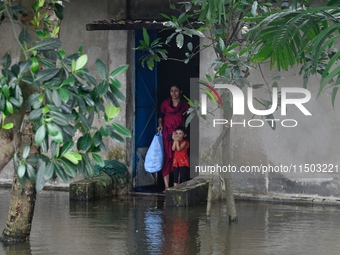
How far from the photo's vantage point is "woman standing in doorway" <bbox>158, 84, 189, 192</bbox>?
1557cm

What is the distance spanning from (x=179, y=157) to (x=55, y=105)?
1016cm

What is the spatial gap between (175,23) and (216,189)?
11.6 feet

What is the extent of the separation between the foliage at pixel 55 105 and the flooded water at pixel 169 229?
16.7ft

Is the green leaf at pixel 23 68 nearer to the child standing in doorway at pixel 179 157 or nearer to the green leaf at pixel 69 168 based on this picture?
the green leaf at pixel 69 168

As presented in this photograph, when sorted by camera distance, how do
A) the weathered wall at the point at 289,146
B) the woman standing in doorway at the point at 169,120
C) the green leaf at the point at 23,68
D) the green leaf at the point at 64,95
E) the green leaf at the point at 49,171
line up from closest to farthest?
the green leaf at the point at 49,171 < the green leaf at the point at 64,95 < the green leaf at the point at 23,68 < the weathered wall at the point at 289,146 < the woman standing in doorway at the point at 169,120

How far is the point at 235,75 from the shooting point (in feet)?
38.2

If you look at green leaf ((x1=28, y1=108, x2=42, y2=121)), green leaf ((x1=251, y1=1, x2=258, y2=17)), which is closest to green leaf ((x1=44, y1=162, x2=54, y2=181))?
green leaf ((x1=28, y1=108, x2=42, y2=121))

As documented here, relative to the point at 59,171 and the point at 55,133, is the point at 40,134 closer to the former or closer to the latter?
the point at 55,133

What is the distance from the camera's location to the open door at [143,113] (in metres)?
15.4

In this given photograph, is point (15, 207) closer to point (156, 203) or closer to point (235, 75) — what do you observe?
point (235, 75)

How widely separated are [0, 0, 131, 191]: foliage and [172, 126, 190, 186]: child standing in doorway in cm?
955

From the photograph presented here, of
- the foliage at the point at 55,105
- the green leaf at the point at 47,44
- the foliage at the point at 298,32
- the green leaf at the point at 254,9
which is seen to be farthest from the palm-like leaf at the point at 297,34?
the green leaf at the point at 254,9

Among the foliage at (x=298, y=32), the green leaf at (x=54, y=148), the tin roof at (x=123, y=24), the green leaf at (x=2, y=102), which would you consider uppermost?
the tin roof at (x=123, y=24)

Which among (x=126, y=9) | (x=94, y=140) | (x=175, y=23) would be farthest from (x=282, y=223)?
(x=94, y=140)
